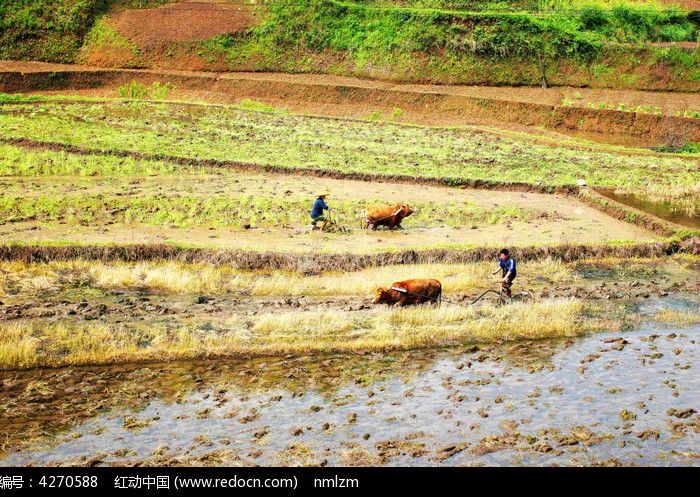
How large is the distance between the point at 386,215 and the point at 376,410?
9.82m

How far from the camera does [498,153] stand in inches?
1284

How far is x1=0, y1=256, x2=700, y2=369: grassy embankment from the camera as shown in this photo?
12.8m

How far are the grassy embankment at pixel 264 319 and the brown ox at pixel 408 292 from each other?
242 mm

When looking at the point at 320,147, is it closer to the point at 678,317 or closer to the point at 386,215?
the point at 386,215

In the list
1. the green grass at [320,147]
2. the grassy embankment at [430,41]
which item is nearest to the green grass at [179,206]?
the green grass at [320,147]

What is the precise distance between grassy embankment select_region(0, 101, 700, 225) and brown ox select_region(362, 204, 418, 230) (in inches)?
253

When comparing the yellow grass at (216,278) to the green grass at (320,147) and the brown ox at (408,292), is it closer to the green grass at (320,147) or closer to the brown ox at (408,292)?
the brown ox at (408,292)

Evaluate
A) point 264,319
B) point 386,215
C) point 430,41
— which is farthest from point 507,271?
point 430,41

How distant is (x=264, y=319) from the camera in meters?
14.0

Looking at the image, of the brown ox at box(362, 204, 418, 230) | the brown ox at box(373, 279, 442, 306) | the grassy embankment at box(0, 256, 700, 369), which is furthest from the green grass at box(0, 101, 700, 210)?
the brown ox at box(373, 279, 442, 306)

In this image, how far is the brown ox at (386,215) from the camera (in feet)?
66.6

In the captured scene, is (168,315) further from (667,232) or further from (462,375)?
(667,232)

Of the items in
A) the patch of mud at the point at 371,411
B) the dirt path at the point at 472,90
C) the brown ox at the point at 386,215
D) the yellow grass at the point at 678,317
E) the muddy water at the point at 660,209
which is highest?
the dirt path at the point at 472,90

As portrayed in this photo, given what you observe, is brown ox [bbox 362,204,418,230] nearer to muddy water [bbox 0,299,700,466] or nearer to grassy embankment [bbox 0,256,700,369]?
grassy embankment [bbox 0,256,700,369]
